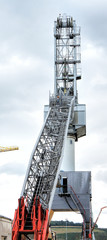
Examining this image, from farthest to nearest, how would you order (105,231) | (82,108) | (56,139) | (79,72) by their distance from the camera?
(105,231), (79,72), (82,108), (56,139)

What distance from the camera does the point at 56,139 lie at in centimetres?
3519

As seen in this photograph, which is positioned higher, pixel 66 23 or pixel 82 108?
pixel 66 23

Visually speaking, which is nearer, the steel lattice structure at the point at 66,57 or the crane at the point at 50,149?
A: the crane at the point at 50,149

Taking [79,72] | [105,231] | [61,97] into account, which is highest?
[79,72]

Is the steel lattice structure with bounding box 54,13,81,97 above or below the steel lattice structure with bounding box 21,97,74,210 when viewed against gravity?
above

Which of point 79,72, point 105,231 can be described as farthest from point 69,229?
point 79,72

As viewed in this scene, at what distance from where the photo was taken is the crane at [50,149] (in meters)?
26.2

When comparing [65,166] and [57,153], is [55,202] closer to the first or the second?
[65,166]

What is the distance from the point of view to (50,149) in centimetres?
3372

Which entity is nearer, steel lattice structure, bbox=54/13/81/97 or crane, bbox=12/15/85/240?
crane, bbox=12/15/85/240

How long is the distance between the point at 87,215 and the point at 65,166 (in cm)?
742

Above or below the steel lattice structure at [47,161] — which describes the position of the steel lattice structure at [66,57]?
above

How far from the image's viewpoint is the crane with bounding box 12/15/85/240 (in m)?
26.2

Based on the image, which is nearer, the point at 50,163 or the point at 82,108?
the point at 50,163
